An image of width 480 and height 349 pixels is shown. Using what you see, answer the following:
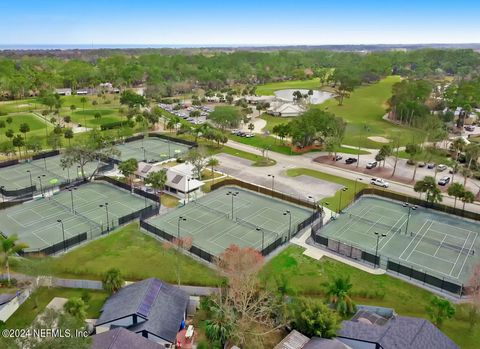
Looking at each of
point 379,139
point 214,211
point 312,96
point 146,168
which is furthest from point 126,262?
point 312,96

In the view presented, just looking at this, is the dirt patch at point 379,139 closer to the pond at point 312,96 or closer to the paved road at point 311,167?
the paved road at point 311,167

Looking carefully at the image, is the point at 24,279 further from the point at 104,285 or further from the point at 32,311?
the point at 104,285

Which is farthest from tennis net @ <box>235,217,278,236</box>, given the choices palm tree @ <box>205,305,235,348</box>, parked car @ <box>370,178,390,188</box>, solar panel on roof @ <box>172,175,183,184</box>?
parked car @ <box>370,178,390,188</box>

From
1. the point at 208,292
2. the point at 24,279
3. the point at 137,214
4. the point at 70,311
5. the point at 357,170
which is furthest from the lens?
the point at 357,170

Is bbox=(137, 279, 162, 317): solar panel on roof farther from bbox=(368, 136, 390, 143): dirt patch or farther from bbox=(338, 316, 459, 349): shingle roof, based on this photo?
bbox=(368, 136, 390, 143): dirt patch

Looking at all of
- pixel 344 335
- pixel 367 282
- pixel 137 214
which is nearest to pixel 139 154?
pixel 137 214

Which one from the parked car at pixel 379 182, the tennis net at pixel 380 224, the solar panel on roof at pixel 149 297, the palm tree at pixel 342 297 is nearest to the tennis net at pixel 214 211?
the tennis net at pixel 380 224
